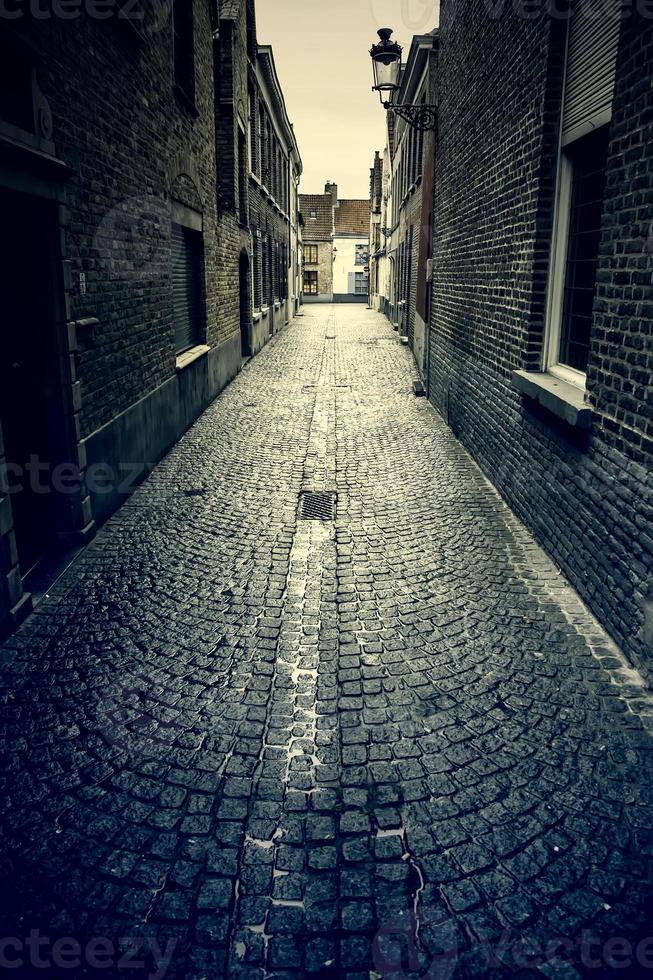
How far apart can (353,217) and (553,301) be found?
2207 inches

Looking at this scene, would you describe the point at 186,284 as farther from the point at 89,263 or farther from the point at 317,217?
the point at 317,217

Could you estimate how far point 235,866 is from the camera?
7.97ft

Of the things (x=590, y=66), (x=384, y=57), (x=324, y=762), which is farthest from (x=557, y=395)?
(x=384, y=57)

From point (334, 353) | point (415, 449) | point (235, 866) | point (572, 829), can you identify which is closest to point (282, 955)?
point (235, 866)

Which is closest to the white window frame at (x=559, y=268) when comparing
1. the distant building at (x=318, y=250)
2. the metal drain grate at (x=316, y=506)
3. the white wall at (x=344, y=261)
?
the metal drain grate at (x=316, y=506)

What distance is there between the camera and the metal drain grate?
602 centimetres

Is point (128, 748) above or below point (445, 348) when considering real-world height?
below

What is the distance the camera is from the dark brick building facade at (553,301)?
3498mm

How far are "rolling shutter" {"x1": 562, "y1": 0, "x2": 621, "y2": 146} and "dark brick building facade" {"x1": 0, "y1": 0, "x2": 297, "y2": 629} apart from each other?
374cm

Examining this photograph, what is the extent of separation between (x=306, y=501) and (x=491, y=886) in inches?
172

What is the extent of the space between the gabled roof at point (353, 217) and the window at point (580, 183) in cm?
5380

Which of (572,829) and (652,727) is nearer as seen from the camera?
(572,829)

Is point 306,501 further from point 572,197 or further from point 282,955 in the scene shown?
point 282,955

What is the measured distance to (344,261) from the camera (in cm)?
5459
